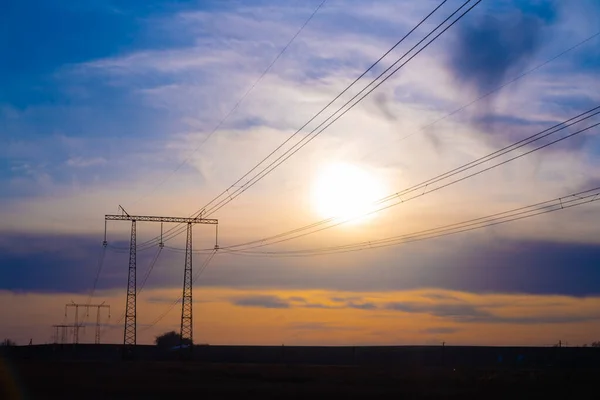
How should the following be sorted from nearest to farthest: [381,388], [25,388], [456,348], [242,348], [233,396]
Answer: [233,396]
[25,388]
[381,388]
[456,348]
[242,348]

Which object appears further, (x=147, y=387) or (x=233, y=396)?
(x=147, y=387)

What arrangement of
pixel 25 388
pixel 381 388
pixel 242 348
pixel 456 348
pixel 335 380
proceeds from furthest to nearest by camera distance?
pixel 242 348
pixel 456 348
pixel 335 380
pixel 381 388
pixel 25 388

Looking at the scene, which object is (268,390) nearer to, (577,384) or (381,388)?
(381,388)

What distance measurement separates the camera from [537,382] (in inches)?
2409

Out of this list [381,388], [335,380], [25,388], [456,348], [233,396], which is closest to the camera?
[233,396]

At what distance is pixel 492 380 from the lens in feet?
206

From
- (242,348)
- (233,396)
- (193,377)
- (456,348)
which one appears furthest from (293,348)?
(233,396)

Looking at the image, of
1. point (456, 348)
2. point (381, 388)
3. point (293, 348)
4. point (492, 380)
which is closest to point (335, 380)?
point (381, 388)

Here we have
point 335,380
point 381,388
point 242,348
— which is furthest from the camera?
point 242,348

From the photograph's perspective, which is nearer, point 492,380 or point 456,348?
point 492,380

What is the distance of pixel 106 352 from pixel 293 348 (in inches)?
1762

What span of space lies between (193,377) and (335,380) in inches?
529

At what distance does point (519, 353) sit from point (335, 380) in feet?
229

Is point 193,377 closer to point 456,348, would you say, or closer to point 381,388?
point 381,388
